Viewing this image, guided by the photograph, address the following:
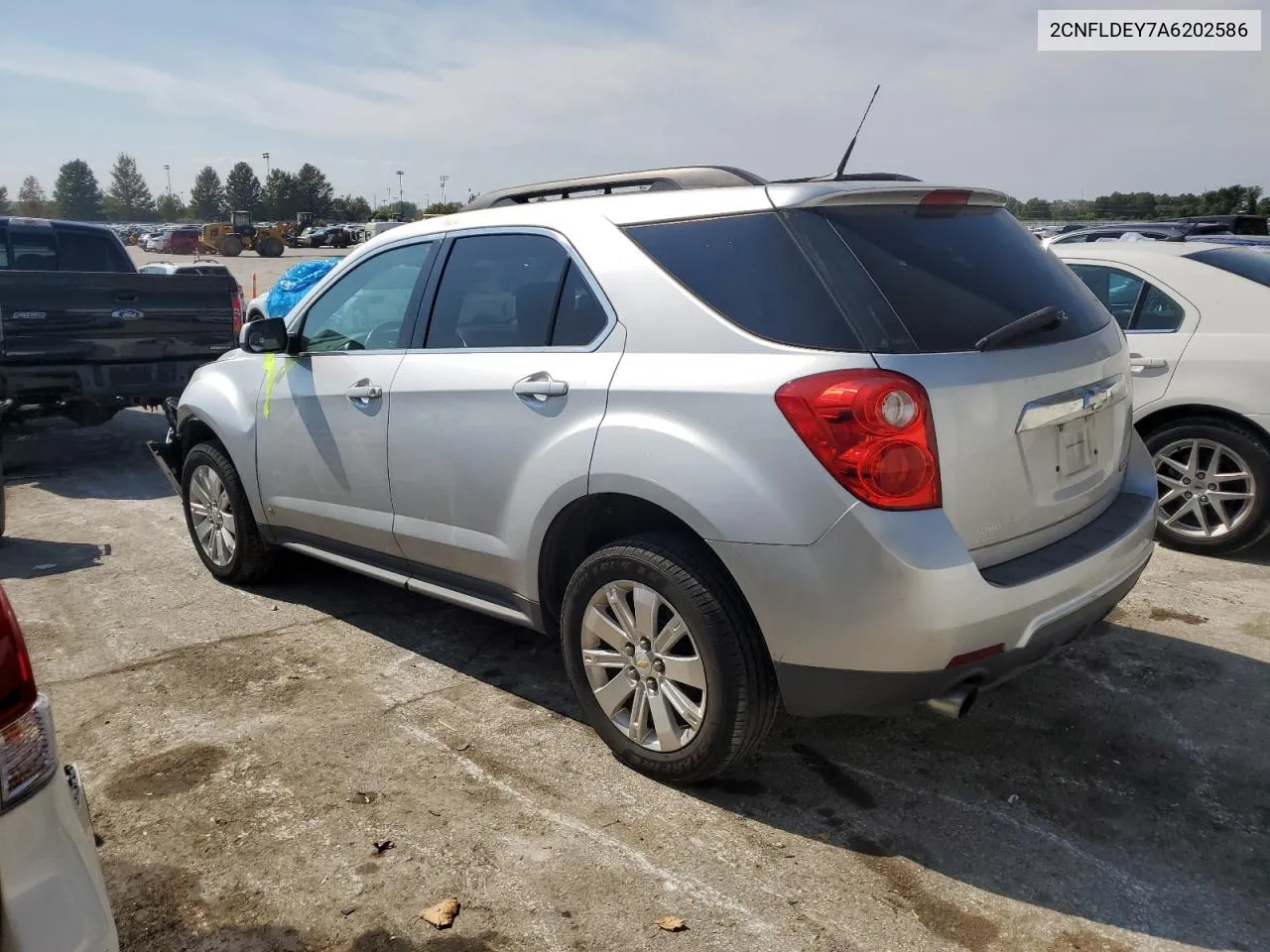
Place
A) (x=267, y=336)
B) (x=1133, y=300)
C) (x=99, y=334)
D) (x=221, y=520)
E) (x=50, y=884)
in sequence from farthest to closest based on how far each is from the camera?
(x=99, y=334) → (x=1133, y=300) → (x=221, y=520) → (x=267, y=336) → (x=50, y=884)

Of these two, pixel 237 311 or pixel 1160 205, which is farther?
pixel 1160 205

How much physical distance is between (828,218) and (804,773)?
178 cm

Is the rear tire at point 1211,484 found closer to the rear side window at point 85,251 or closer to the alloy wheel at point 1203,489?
the alloy wheel at point 1203,489

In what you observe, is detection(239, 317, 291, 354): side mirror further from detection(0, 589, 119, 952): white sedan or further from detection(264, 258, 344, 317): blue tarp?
detection(264, 258, 344, 317): blue tarp

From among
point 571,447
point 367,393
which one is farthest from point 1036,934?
point 367,393

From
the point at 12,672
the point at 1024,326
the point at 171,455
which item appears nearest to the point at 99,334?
the point at 171,455

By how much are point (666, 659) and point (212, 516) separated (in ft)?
10.5

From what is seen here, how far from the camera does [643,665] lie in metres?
3.16

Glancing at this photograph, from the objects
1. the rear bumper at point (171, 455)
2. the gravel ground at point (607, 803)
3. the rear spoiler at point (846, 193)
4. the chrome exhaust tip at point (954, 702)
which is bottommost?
the gravel ground at point (607, 803)

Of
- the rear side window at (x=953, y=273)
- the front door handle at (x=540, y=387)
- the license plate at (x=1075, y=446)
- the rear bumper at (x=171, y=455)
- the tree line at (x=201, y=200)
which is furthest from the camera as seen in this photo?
the tree line at (x=201, y=200)

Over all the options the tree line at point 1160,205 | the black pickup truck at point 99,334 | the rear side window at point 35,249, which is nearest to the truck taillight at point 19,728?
the black pickup truck at point 99,334

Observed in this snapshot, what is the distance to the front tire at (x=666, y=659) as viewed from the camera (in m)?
2.89

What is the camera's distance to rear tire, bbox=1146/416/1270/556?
17.3ft

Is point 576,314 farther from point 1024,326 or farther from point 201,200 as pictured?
point 201,200
